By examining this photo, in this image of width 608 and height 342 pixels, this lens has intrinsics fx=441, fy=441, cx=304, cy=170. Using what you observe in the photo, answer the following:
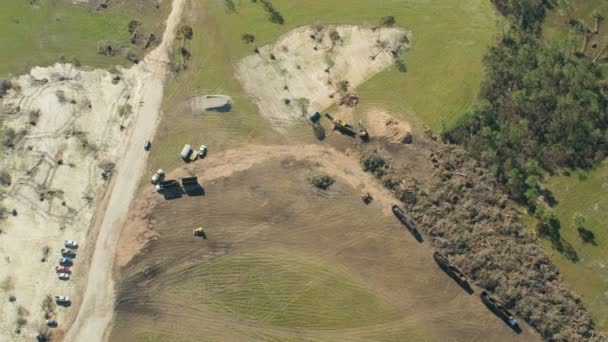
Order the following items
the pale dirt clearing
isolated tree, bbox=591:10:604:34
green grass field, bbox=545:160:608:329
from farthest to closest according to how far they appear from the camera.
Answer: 1. isolated tree, bbox=591:10:604:34
2. the pale dirt clearing
3. green grass field, bbox=545:160:608:329

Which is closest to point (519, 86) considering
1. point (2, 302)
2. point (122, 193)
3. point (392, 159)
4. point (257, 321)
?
point (392, 159)

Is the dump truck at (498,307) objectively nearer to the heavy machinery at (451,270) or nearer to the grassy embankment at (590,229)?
the heavy machinery at (451,270)

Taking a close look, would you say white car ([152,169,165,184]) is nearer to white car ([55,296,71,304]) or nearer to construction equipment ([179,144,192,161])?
construction equipment ([179,144,192,161])

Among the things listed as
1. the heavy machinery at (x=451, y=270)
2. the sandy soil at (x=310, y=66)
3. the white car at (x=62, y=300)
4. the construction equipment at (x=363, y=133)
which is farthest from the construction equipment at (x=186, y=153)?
the heavy machinery at (x=451, y=270)

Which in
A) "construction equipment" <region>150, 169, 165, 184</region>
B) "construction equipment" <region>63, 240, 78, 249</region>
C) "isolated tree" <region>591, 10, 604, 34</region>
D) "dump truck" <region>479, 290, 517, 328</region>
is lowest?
"dump truck" <region>479, 290, 517, 328</region>

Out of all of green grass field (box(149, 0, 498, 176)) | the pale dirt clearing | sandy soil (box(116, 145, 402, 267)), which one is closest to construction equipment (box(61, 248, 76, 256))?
the pale dirt clearing

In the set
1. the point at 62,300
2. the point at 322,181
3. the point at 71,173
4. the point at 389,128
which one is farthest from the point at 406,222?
the point at 71,173

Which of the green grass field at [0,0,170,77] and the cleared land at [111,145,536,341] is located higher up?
the green grass field at [0,0,170,77]
